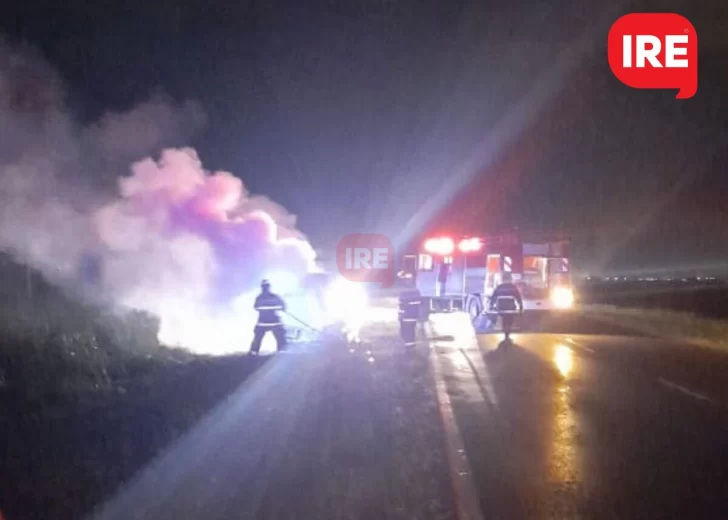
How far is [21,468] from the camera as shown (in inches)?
284

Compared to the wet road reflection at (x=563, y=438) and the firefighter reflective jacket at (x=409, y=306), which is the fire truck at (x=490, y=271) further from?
the wet road reflection at (x=563, y=438)

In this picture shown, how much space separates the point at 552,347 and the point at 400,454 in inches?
435

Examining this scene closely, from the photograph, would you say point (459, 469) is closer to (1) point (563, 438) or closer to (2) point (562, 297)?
(1) point (563, 438)

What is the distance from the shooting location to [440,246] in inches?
1011

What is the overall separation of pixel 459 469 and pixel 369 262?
2053 cm

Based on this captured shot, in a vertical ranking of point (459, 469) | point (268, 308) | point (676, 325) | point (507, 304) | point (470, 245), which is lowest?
point (459, 469)

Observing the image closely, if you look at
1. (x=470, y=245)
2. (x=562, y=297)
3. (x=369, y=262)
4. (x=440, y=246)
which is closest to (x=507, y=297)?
(x=562, y=297)

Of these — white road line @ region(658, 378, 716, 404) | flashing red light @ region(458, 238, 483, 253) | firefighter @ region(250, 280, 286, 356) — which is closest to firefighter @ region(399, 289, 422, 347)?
firefighter @ region(250, 280, 286, 356)

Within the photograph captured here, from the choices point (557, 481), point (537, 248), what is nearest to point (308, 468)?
point (557, 481)

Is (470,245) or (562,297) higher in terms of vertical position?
(470,245)

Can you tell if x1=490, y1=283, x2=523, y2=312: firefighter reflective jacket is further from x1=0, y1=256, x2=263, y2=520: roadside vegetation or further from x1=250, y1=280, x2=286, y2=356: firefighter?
x1=0, y1=256, x2=263, y2=520: roadside vegetation

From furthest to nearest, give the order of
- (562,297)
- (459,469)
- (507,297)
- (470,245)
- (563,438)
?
(470,245)
(562,297)
(507,297)
(563,438)
(459,469)

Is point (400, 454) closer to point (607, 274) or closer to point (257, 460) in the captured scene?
point (257, 460)

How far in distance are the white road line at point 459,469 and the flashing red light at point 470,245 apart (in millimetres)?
13477
